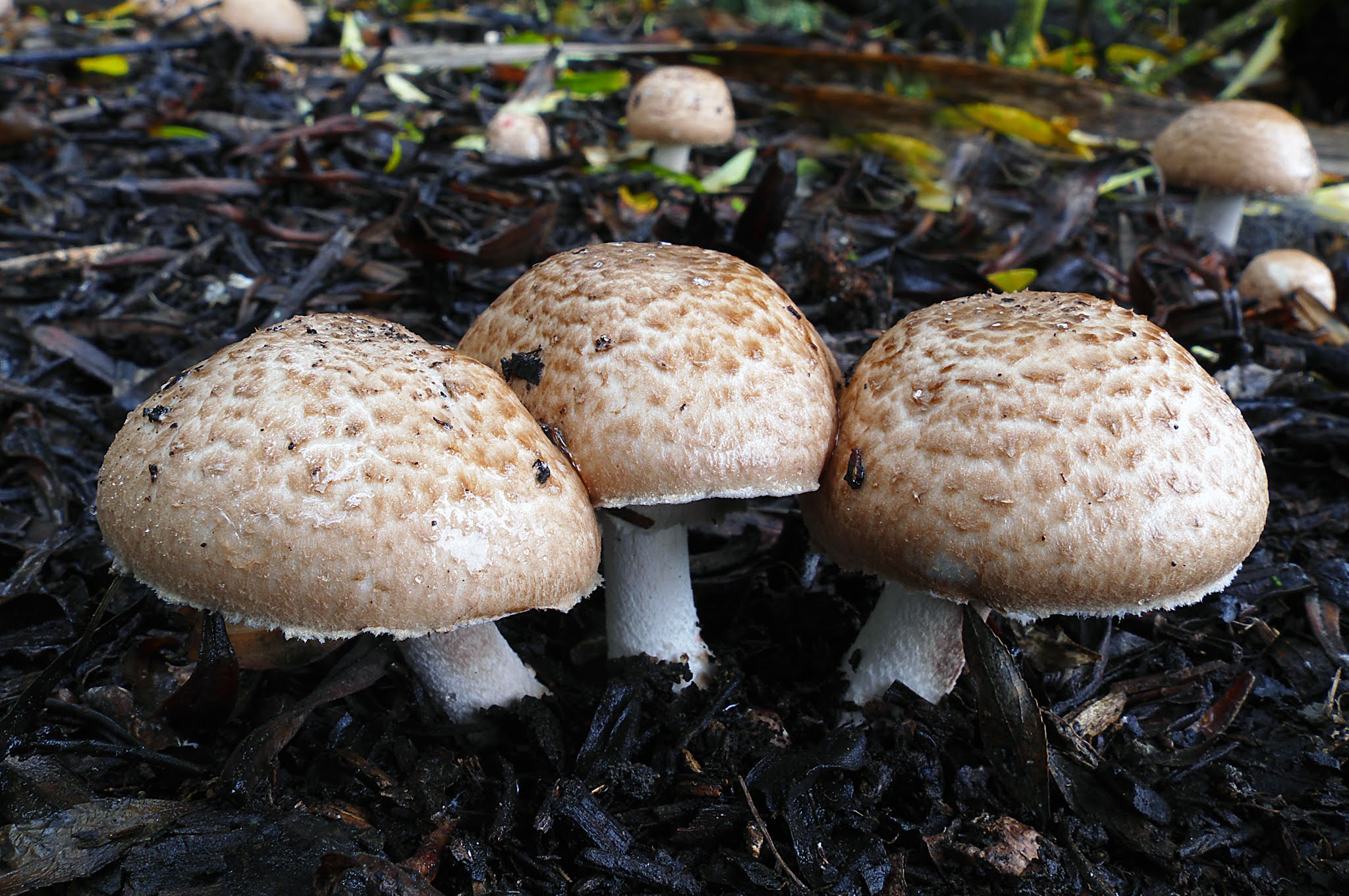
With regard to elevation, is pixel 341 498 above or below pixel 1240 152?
above

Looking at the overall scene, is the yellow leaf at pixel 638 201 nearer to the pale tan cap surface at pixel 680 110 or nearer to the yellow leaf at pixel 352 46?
the pale tan cap surface at pixel 680 110

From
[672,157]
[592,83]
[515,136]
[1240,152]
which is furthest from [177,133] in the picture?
[1240,152]

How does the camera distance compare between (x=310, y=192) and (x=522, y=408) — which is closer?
(x=522, y=408)

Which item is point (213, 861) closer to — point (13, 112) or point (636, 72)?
point (13, 112)

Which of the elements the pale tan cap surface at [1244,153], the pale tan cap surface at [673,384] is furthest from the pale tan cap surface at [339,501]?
the pale tan cap surface at [1244,153]

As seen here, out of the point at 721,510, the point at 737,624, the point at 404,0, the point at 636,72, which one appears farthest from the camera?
the point at 404,0

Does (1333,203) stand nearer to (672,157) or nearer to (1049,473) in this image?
(672,157)

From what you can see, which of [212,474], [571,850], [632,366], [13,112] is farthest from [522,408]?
[13,112]
